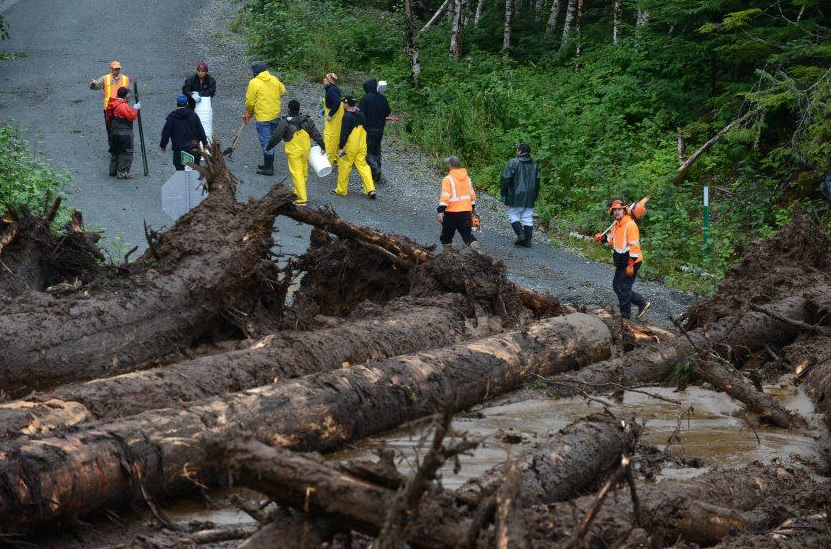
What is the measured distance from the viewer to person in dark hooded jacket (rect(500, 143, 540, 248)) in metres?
18.4

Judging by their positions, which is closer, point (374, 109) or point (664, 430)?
point (664, 430)

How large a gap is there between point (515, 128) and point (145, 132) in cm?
777

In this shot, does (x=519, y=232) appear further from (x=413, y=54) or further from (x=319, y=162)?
(x=413, y=54)

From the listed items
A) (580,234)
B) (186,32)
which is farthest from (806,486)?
(186,32)

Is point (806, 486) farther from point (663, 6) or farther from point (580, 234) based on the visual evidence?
point (663, 6)

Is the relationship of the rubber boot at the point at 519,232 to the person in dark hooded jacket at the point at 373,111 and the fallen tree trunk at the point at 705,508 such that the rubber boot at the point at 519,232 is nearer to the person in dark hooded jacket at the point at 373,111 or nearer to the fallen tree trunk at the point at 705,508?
the person in dark hooded jacket at the point at 373,111

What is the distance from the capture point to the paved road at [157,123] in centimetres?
1703

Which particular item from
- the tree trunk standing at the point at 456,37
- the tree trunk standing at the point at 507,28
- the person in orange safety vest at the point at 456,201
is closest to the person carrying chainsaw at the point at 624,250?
the person in orange safety vest at the point at 456,201

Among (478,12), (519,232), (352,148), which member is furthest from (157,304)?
(478,12)

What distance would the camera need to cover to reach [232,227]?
→ 1095cm

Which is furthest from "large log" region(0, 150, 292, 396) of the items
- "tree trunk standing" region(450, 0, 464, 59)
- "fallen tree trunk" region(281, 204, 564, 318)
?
"tree trunk standing" region(450, 0, 464, 59)

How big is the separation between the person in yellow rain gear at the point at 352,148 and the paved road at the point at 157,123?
0.34 meters

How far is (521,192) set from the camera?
18.4 meters

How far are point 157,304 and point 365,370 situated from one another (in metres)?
2.43
